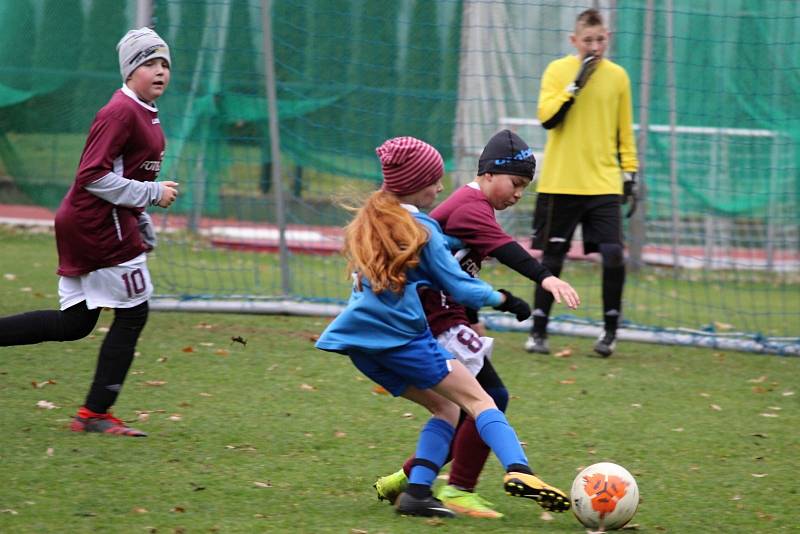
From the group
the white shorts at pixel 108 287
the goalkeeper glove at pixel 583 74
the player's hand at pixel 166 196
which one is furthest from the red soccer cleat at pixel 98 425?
the goalkeeper glove at pixel 583 74

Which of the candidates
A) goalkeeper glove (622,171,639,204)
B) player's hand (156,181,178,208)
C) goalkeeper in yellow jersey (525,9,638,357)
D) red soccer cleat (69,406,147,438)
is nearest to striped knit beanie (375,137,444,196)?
player's hand (156,181,178,208)

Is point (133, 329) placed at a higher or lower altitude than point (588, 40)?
lower

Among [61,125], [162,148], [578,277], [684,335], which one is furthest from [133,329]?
[61,125]

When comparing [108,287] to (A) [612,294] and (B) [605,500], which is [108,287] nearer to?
(B) [605,500]

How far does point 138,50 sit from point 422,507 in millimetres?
2399

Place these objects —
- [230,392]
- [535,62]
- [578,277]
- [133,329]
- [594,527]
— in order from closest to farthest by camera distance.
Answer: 1. [594,527]
2. [133,329]
3. [230,392]
4. [535,62]
5. [578,277]

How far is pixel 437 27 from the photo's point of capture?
9320 mm

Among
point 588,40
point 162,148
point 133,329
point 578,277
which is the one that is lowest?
point 578,277

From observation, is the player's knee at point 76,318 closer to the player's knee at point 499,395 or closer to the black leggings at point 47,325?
the black leggings at point 47,325

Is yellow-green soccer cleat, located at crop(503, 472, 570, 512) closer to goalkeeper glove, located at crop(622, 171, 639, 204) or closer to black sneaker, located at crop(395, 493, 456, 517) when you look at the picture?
black sneaker, located at crop(395, 493, 456, 517)

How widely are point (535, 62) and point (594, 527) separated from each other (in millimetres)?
5595

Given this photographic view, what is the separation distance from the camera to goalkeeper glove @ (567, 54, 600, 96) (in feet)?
24.8

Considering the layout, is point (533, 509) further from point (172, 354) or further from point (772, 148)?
point (772, 148)

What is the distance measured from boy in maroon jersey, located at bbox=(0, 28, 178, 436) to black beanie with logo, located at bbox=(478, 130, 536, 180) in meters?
1.53
